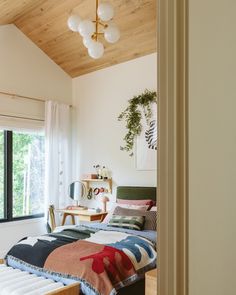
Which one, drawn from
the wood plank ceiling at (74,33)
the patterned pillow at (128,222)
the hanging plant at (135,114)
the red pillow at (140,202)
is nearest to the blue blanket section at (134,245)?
the patterned pillow at (128,222)

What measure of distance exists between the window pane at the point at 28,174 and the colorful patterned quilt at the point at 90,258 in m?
1.82

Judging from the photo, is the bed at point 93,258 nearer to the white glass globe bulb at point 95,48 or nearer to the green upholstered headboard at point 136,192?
the green upholstered headboard at point 136,192

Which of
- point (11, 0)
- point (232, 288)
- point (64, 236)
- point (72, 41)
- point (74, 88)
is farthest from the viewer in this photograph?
point (74, 88)

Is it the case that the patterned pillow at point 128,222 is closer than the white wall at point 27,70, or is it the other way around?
the patterned pillow at point 128,222

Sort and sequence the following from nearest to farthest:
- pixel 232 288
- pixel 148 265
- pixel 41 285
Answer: pixel 232 288 → pixel 41 285 → pixel 148 265

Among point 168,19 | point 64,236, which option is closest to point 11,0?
point 64,236

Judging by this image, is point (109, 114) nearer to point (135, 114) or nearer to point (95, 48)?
point (135, 114)

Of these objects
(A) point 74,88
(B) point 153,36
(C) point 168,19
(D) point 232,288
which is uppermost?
(B) point 153,36

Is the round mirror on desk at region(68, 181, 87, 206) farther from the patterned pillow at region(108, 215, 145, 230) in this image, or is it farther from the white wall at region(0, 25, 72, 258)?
the patterned pillow at region(108, 215, 145, 230)

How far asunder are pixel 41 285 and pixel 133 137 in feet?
9.14

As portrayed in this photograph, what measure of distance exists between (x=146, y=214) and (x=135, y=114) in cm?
162

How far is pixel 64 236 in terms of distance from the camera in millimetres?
3238

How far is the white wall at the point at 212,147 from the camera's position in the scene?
66 cm

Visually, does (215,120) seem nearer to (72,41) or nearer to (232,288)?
(232,288)
